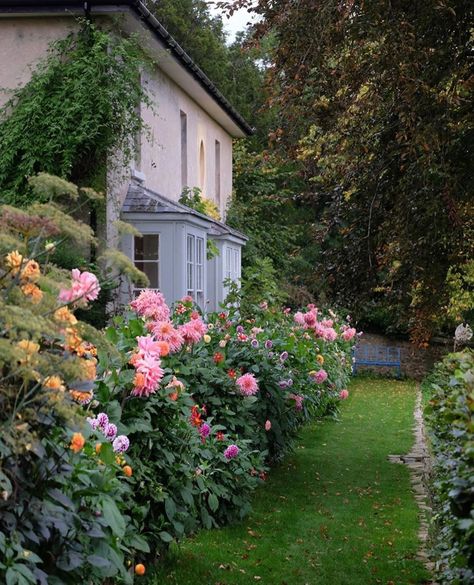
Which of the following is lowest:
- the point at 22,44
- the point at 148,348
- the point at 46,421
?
the point at 46,421

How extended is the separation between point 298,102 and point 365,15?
1.25m

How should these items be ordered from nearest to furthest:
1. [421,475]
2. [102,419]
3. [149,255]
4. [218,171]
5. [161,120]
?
[102,419]
[421,475]
[149,255]
[161,120]
[218,171]

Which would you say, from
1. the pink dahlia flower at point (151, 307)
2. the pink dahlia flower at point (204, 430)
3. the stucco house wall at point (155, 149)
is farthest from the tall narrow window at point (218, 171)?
the pink dahlia flower at point (151, 307)

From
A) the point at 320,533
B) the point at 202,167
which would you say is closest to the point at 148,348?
the point at 320,533

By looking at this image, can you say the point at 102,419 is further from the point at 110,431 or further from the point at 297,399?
the point at 297,399

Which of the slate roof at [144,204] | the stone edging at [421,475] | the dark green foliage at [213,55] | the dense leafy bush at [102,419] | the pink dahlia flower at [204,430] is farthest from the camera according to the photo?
the dark green foliage at [213,55]

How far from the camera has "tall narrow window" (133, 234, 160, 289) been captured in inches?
595

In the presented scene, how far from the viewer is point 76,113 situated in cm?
1348

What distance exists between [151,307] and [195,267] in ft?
33.4

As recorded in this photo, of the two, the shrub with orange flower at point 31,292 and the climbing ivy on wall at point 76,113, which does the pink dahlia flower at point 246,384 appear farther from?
the climbing ivy on wall at point 76,113

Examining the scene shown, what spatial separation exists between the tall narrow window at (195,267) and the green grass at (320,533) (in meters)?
4.48

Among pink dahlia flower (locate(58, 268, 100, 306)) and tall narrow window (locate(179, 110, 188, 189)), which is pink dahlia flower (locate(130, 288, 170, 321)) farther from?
tall narrow window (locate(179, 110, 188, 189))

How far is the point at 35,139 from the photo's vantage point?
43.9 feet

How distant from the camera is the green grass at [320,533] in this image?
19.9 feet
